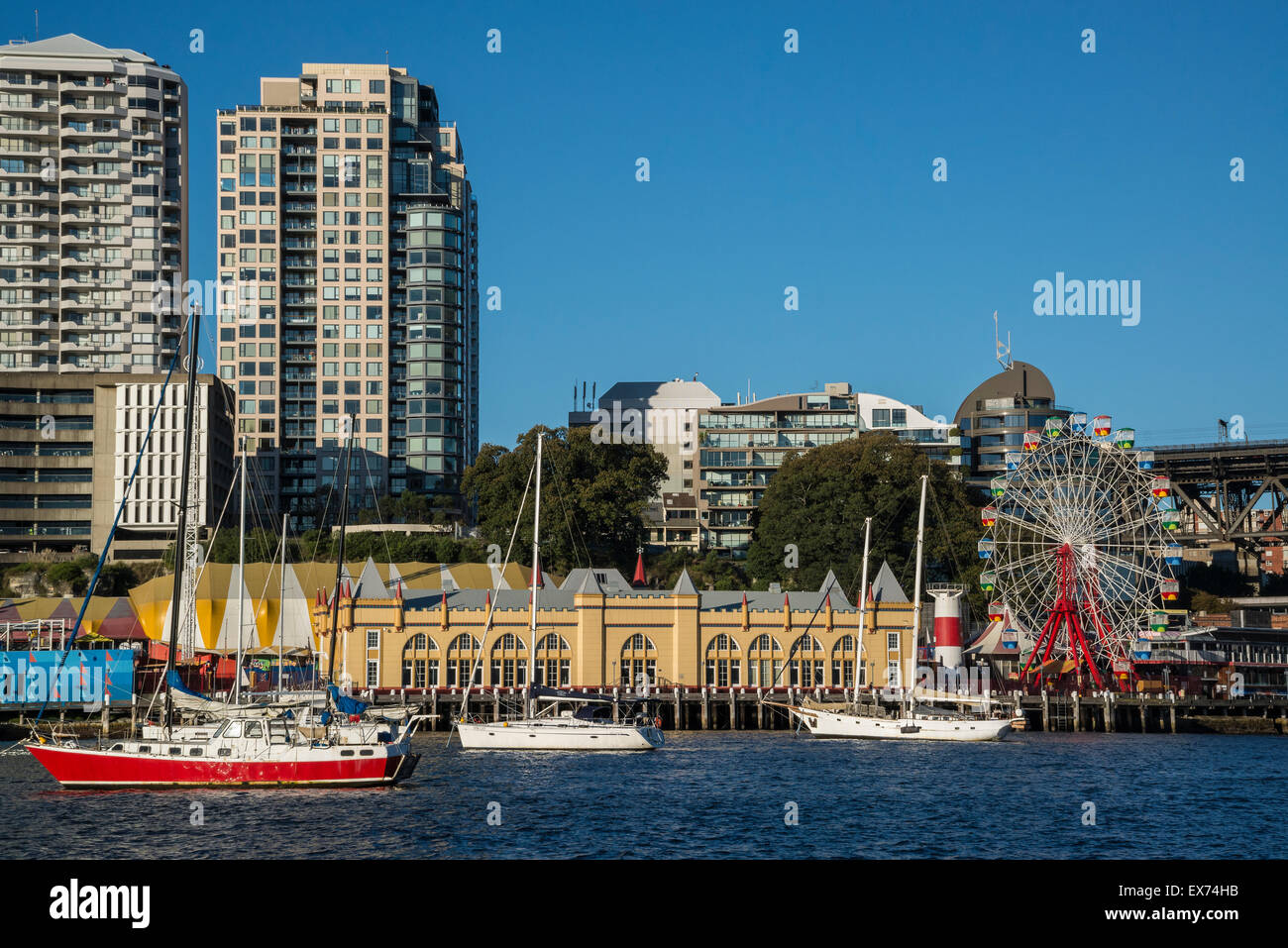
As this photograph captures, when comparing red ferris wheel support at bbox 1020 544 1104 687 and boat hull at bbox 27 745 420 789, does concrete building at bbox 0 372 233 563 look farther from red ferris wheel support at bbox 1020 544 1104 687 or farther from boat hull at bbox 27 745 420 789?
boat hull at bbox 27 745 420 789

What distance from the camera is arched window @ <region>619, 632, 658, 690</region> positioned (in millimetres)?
90938

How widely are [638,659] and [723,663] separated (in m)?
5.80

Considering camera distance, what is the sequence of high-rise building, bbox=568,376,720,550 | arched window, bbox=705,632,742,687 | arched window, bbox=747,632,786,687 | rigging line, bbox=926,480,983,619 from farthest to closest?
1. high-rise building, bbox=568,376,720,550
2. rigging line, bbox=926,480,983,619
3. arched window, bbox=747,632,786,687
4. arched window, bbox=705,632,742,687

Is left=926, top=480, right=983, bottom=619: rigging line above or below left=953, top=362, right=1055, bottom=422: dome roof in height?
below

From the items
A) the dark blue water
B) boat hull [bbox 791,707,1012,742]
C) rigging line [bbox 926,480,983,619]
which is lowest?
boat hull [bbox 791,707,1012,742]

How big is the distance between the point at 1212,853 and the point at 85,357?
146633mm

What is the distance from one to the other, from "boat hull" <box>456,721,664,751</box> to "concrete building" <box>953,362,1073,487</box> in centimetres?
10580

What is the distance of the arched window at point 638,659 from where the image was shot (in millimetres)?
90938

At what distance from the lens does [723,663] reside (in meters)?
92.9

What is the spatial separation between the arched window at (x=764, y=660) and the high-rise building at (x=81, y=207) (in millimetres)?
95806

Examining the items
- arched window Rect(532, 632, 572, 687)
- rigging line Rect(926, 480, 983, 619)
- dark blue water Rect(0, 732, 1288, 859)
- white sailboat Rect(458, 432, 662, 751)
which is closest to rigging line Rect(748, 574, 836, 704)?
arched window Rect(532, 632, 572, 687)

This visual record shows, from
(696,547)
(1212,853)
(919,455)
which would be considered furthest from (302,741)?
(696,547)

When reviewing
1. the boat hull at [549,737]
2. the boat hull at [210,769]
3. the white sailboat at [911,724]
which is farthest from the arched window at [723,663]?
the boat hull at [210,769]
